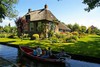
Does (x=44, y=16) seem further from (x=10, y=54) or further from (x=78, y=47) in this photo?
(x=10, y=54)

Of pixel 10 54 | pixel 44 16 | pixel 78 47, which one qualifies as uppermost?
pixel 44 16

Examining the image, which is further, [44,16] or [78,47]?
[44,16]

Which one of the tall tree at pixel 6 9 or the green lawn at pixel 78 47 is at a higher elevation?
the tall tree at pixel 6 9

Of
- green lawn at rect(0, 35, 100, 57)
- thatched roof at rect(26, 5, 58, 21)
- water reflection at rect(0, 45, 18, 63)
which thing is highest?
thatched roof at rect(26, 5, 58, 21)

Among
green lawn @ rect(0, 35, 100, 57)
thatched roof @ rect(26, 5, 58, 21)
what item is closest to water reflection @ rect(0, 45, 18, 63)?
green lawn @ rect(0, 35, 100, 57)

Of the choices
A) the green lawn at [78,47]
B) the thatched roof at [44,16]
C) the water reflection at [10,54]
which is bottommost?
the water reflection at [10,54]

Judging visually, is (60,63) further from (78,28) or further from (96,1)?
(78,28)

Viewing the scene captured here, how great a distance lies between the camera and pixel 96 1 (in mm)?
24844

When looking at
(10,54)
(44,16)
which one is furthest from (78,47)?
(44,16)

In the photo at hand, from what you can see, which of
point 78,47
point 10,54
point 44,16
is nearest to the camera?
point 10,54

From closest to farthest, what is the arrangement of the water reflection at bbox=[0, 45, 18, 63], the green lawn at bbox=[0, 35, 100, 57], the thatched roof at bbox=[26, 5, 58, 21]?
the water reflection at bbox=[0, 45, 18, 63] → the green lawn at bbox=[0, 35, 100, 57] → the thatched roof at bbox=[26, 5, 58, 21]

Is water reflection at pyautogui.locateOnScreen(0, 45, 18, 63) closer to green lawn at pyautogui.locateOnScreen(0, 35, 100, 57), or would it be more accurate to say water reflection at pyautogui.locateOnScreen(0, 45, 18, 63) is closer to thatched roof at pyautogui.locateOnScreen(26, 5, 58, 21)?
green lawn at pyautogui.locateOnScreen(0, 35, 100, 57)

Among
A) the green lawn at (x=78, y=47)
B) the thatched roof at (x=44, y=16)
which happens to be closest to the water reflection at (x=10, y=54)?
the green lawn at (x=78, y=47)

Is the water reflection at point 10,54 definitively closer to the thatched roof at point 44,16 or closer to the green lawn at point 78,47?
the green lawn at point 78,47
